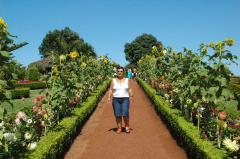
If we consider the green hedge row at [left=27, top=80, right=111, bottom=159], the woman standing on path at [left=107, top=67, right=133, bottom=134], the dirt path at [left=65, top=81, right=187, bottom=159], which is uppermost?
the woman standing on path at [left=107, top=67, right=133, bottom=134]

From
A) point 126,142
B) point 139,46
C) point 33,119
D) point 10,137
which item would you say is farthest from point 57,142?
point 139,46

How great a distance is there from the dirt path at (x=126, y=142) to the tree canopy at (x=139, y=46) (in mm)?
40576

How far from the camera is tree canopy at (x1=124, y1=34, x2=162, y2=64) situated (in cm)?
4765

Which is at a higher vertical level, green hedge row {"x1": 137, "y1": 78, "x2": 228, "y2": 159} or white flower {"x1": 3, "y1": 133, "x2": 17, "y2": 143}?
white flower {"x1": 3, "y1": 133, "x2": 17, "y2": 143}

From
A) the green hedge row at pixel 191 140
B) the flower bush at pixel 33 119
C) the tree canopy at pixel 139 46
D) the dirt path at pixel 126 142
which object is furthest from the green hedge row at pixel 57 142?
the tree canopy at pixel 139 46

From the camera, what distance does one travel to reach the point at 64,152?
4.76m

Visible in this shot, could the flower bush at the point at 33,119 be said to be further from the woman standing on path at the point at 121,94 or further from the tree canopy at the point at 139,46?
the tree canopy at the point at 139,46

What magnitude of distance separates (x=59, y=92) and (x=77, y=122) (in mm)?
1173

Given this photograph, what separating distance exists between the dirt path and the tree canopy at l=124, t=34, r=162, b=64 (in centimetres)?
4058

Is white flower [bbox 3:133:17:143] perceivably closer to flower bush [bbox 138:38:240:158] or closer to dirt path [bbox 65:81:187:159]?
dirt path [bbox 65:81:187:159]

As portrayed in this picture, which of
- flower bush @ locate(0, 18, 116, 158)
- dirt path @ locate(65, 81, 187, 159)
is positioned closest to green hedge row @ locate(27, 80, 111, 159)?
flower bush @ locate(0, 18, 116, 158)

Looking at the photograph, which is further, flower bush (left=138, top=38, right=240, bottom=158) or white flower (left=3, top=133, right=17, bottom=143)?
flower bush (left=138, top=38, right=240, bottom=158)

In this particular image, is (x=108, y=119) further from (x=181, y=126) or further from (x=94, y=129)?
(x=181, y=126)

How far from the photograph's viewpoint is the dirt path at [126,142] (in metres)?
4.64
